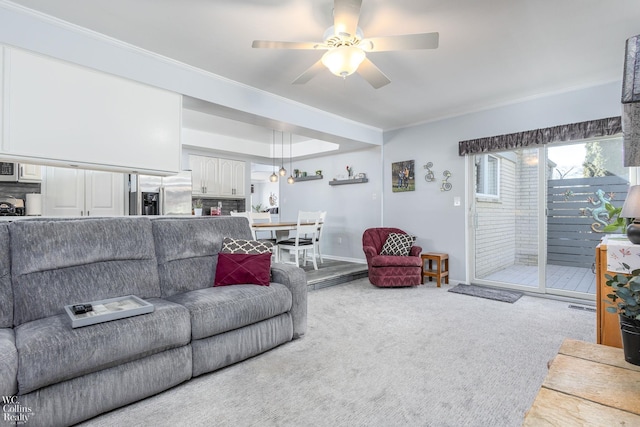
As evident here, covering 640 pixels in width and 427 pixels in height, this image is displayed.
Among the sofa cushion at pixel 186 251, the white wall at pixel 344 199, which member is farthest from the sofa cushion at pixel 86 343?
the white wall at pixel 344 199

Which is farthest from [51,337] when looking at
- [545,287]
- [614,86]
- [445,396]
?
[614,86]

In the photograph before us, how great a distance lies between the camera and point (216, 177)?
A: 6820 mm

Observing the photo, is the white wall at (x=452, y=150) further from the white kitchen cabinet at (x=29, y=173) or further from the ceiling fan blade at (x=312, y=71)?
the white kitchen cabinet at (x=29, y=173)

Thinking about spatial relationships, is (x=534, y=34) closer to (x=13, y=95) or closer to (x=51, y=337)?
(x=51, y=337)

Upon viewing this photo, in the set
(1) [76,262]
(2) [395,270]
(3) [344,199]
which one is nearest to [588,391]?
(1) [76,262]

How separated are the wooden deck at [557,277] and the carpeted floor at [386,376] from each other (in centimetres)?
57

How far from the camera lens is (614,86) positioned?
356 cm

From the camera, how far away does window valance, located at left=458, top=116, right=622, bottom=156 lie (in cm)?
353

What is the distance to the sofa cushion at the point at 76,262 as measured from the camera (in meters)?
1.89

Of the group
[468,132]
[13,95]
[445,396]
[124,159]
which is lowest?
[445,396]

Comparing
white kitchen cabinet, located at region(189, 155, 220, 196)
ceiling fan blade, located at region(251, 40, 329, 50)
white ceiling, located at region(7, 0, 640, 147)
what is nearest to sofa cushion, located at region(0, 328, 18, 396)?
ceiling fan blade, located at region(251, 40, 329, 50)

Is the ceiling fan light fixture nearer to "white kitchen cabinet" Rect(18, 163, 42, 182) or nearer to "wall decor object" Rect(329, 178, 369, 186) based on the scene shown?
"wall decor object" Rect(329, 178, 369, 186)

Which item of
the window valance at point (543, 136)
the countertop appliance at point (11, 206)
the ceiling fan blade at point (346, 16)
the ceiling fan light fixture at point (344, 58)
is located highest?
the ceiling fan blade at point (346, 16)

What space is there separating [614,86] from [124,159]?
520 cm
